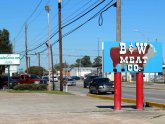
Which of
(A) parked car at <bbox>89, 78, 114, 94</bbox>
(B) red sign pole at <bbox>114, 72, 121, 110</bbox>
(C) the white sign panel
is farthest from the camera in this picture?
(C) the white sign panel

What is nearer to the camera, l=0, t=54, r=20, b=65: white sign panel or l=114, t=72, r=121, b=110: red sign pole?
l=114, t=72, r=121, b=110: red sign pole

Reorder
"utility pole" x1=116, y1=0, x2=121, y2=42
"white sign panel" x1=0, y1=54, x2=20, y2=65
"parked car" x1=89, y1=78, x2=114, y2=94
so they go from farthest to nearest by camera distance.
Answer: "white sign panel" x1=0, y1=54, x2=20, y2=65, "parked car" x1=89, y1=78, x2=114, y2=94, "utility pole" x1=116, y1=0, x2=121, y2=42

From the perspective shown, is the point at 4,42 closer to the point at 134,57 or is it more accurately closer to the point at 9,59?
the point at 9,59

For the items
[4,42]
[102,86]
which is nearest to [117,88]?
[102,86]

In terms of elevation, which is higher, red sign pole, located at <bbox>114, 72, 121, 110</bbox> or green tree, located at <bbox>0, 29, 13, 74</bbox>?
green tree, located at <bbox>0, 29, 13, 74</bbox>

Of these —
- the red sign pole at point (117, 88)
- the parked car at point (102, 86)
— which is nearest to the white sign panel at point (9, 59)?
the parked car at point (102, 86)

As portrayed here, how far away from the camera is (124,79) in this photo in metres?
109

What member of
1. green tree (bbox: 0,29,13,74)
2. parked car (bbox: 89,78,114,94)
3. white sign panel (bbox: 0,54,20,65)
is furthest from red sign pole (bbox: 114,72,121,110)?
green tree (bbox: 0,29,13,74)

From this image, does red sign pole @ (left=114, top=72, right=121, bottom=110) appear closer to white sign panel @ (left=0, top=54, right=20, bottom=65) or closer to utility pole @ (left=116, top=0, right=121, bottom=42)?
utility pole @ (left=116, top=0, right=121, bottom=42)

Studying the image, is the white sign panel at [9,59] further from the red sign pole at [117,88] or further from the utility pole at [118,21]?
the red sign pole at [117,88]

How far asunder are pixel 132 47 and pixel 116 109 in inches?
113

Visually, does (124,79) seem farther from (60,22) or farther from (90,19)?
(90,19)

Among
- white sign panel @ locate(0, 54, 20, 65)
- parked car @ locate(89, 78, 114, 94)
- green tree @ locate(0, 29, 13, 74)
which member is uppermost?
green tree @ locate(0, 29, 13, 74)

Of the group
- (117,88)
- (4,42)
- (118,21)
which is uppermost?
(4,42)
